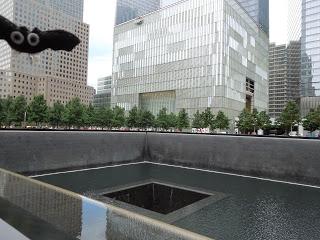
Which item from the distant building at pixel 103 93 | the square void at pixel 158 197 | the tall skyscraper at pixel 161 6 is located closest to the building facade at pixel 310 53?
the tall skyscraper at pixel 161 6

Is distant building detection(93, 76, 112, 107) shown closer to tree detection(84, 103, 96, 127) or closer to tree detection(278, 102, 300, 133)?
tree detection(84, 103, 96, 127)

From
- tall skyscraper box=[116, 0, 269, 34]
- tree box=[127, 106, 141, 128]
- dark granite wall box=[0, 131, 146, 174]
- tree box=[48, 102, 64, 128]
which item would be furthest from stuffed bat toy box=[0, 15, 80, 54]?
tall skyscraper box=[116, 0, 269, 34]

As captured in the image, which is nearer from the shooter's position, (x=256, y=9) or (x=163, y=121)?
(x=163, y=121)

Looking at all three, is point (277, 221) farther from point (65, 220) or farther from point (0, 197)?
point (0, 197)

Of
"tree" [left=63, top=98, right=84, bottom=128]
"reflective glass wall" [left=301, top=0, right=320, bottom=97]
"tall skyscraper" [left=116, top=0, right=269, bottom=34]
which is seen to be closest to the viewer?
"tree" [left=63, top=98, right=84, bottom=128]

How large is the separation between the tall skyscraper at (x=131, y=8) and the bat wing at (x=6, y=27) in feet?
433

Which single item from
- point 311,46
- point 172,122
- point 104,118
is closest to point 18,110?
point 104,118

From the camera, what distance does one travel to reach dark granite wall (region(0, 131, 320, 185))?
15500 mm

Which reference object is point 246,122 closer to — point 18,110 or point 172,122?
point 172,122

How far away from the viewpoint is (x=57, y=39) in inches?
87.2

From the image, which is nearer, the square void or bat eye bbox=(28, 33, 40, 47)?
bat eye bbox=(28, 33, 40, 47)

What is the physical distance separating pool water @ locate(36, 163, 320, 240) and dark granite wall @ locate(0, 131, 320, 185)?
2.85 ft

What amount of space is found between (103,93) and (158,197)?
13860cm

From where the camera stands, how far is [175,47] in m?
72.1
